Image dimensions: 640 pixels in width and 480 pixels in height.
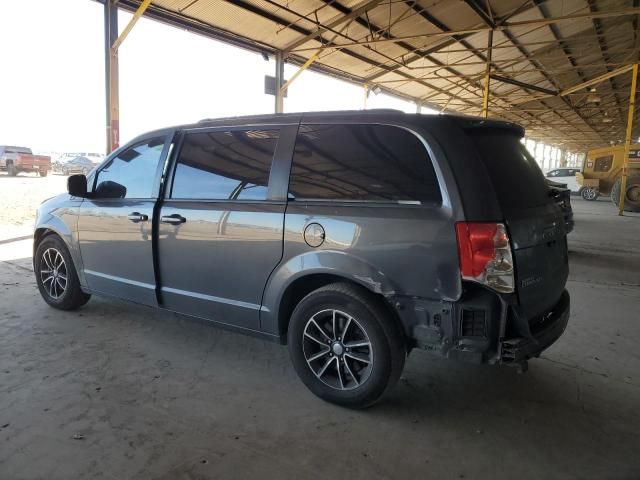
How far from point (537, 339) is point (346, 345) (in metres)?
1.06

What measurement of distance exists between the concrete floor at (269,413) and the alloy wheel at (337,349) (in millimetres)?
205

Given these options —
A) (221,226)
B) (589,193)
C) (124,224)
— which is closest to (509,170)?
(221,226)

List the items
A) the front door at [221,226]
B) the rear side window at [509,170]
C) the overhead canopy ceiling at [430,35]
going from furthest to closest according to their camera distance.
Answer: the overhead canopy ceiling at [430,35] → the front door at [221,226] → the rear side window at [509,170]

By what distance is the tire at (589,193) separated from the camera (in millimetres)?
21781

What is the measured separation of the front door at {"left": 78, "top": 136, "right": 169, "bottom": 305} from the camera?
11.6 feet

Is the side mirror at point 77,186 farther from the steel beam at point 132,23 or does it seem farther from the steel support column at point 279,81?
the steel support column at point 279,81

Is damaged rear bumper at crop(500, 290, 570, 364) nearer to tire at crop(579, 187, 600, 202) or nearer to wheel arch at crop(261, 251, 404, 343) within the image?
wheel arch at crop(261, 251, 404, 343)

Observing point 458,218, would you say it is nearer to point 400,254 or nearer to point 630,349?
point 400,254

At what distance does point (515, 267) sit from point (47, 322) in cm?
391

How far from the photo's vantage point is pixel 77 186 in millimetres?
3936

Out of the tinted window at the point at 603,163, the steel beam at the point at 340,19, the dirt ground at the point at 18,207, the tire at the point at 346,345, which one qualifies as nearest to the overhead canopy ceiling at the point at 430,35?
the steel beam at the point at 340,19

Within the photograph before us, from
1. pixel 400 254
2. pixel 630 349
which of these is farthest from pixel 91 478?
pixel 630 349

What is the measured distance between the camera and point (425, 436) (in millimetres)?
2502

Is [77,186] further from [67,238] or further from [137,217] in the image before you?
[137,217]
